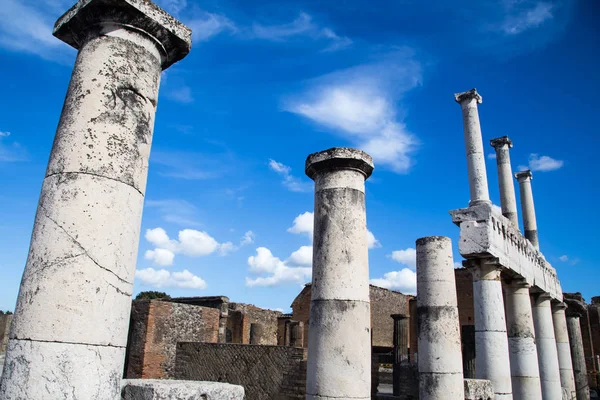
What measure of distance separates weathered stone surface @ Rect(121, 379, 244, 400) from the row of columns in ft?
24.4

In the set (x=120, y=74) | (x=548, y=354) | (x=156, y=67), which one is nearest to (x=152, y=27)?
(x=156, y=67)

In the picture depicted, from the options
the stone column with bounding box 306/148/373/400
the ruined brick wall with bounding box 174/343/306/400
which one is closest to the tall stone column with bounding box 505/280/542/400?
the ruined brick wall with bounding box 174/343/306/400

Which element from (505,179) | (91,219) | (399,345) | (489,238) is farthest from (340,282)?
(399,345)

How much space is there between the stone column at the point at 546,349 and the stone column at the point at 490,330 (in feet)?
14.7

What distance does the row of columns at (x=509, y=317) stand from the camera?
9203 mm

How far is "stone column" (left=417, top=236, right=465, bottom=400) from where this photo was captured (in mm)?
7652

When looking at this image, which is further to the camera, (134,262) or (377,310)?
(377,310)

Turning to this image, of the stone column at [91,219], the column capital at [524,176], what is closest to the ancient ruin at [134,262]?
the stone column at [91,219]

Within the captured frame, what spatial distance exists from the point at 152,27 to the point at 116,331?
2.06 metres

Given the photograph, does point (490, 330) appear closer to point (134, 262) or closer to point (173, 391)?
point (173, 391)

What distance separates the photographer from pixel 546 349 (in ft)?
42.5

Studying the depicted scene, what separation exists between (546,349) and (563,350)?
2.47 m

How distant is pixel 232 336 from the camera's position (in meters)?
Result: 25.2

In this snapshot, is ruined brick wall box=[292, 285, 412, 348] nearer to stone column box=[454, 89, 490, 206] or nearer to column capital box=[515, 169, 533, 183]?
column capital box=[515, 169, 533, 183]
